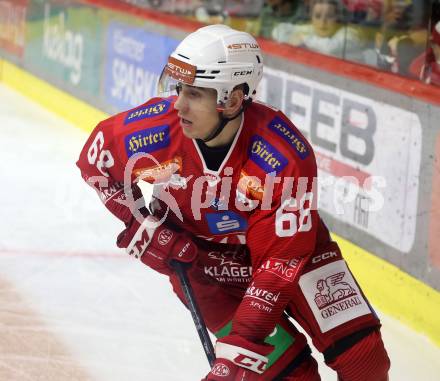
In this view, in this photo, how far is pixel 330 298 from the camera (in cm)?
299

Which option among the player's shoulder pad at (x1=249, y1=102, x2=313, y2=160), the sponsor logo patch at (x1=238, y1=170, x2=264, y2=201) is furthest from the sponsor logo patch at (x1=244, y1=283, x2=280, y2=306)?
the player's shoulder pad at (x1=249, y1=102, x2=313, y2=160)

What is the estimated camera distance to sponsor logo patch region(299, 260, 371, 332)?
2.98 meters

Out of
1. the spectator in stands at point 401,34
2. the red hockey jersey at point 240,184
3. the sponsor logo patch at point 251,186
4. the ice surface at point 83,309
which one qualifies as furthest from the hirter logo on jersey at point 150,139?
the spectator in stands at point 401,34

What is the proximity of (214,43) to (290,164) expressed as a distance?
385 millimetres

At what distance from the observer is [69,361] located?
3.82m

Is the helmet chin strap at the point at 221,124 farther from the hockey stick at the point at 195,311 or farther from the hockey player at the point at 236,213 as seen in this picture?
the hockey stick at the point at 195,311

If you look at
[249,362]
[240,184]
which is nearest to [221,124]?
[240,184]

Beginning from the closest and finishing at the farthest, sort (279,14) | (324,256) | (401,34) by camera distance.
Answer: (324,256), (401,34), (279,14)

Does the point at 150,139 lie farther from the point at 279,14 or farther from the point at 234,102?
the point at 279,14

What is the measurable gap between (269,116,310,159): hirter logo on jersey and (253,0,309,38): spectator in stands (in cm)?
294

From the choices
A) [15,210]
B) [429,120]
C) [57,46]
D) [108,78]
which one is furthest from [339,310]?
[57,46]

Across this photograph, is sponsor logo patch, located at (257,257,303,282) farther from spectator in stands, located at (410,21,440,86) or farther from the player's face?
spectator in stands, located at (410,21,440,86)

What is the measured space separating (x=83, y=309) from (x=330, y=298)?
1656 millimetres

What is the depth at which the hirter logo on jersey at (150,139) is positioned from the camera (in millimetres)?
2924
